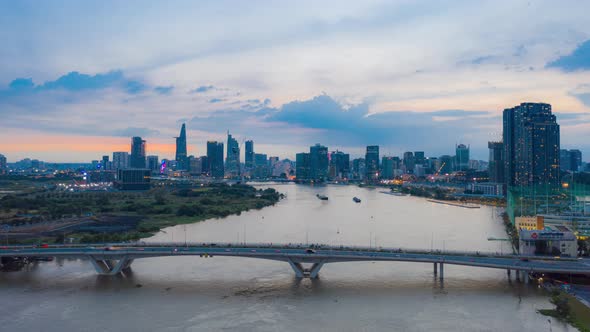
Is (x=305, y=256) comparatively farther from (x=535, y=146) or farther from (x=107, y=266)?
(x=535, y=146)

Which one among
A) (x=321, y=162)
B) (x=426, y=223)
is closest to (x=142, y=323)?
(x=426, y=223)

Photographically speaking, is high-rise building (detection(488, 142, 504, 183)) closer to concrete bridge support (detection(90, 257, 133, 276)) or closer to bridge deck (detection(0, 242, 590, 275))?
bridge deck (detection(0, 242, 590, 275))

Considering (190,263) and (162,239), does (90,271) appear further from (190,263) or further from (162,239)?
(162,239)

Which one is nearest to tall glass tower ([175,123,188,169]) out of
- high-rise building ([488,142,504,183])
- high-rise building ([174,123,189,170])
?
high-rise building ([174,123,189,170])

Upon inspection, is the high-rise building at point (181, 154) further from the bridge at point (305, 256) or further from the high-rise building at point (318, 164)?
the bridge at point (305, 256)

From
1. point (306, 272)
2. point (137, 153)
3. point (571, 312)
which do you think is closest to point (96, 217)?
point (306, 272)

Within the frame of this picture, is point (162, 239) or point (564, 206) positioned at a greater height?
point (564, 206)

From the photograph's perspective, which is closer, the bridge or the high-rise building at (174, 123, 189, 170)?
the bridge
